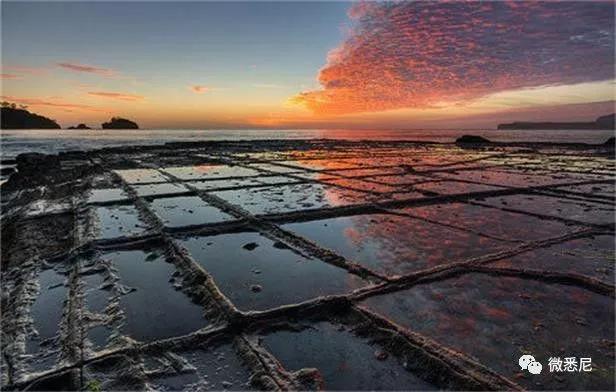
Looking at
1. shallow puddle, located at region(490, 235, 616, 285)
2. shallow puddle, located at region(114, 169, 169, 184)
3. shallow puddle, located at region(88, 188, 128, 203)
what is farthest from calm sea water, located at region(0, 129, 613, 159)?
shallow puddle, located at region(490, 235, 616, 285)

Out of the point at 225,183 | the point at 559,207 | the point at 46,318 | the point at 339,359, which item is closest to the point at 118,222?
the point at 46,318

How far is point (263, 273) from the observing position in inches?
152

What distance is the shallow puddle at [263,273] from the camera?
10.9 feet

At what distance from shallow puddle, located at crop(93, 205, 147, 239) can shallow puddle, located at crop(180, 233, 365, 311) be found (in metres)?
0.96

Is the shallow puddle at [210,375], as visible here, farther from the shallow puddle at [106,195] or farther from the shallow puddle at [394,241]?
the shallow puddle at [106,195]

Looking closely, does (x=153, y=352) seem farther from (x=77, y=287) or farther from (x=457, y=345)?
(x=457, y=345)

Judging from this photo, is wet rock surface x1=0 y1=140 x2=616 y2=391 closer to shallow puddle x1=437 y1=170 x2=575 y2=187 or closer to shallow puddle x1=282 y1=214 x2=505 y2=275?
shallow puddle x1=282 y1=214 x2=505 y2=275

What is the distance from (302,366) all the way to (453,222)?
4110 millimetres

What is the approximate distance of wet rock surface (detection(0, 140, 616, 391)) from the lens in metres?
2.32

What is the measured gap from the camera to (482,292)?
3379 millimetres

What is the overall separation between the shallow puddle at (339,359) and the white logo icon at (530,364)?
0.62 m

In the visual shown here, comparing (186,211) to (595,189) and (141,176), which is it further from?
(595,189)

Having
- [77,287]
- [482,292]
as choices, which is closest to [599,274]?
[482,292]

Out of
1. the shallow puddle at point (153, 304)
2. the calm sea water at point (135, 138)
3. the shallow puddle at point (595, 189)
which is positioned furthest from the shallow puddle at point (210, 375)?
the calm sea water at point (135, 138)
